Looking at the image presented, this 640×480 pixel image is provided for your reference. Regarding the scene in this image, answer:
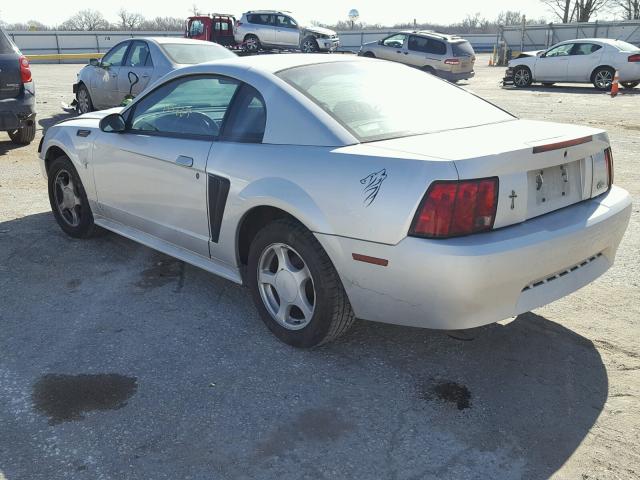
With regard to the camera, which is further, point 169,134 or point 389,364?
point 169,134

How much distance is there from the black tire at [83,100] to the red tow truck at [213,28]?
15.6m

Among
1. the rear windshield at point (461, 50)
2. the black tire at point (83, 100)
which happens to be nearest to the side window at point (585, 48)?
the rear windshield at point (461, 50)

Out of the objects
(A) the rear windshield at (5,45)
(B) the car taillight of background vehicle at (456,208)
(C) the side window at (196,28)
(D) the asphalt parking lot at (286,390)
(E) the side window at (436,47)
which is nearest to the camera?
(D) the asphalt parking lot at (286,390)

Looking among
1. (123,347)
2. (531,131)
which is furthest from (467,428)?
(123,347)

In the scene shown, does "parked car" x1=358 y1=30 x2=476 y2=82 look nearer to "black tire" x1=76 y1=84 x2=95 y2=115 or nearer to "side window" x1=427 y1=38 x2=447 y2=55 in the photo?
"side window" x1=427 y1=38 x2=447 y2=55

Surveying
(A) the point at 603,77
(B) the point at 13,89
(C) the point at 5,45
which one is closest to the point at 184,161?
(B) the point at 13,89

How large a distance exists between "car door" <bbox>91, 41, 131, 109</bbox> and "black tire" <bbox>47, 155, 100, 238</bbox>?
623 centimetres

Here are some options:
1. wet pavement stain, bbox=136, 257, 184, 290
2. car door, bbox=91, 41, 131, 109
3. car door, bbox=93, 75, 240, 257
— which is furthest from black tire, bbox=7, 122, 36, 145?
wet pavement stain, bbox=136, 257, 184, 290

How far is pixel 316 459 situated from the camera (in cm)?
259

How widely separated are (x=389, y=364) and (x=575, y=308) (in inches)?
55.4

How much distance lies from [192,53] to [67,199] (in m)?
5.36

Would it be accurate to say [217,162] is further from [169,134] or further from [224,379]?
[224,379]

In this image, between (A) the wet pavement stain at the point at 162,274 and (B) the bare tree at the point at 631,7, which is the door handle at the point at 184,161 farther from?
(B) the bare tree at the point at 631,7

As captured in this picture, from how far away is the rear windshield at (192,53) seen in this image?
9.97 m
